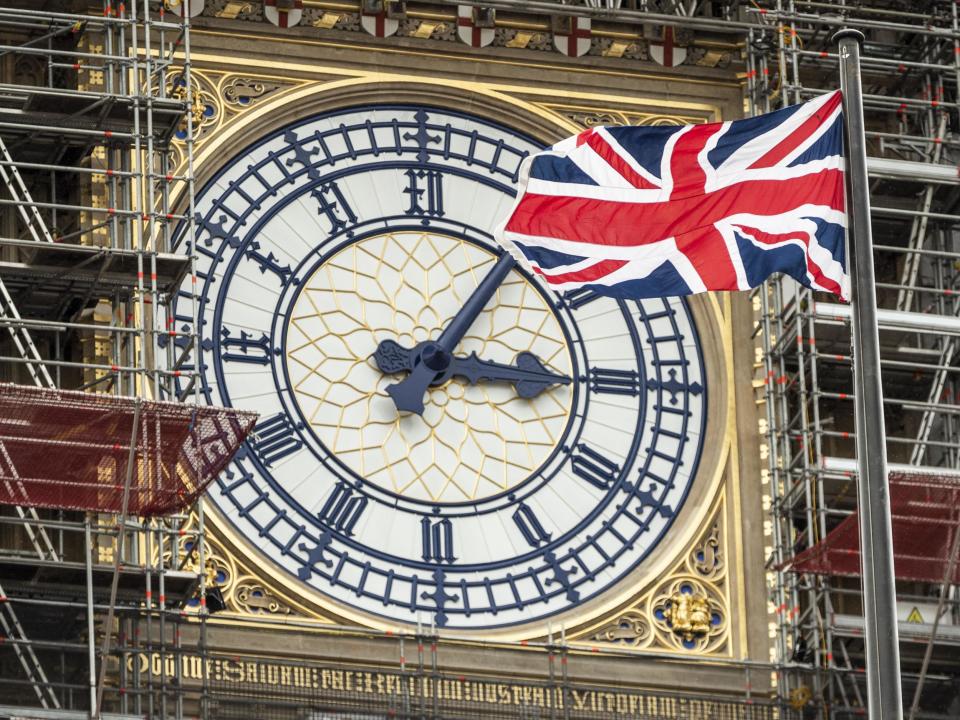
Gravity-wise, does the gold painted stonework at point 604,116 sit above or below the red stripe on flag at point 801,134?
above

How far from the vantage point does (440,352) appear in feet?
73.5

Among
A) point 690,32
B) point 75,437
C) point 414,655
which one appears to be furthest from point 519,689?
point 690,32

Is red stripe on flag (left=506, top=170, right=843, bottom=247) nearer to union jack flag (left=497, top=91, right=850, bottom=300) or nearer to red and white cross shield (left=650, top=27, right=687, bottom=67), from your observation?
union jack flag (left=497, top=91, right=850, bottom=300)

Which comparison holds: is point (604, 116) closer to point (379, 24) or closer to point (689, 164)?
point (379, 24)

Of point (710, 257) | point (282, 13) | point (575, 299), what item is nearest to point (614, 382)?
point (575, 299)

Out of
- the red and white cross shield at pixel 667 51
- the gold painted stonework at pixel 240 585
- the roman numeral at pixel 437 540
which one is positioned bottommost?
the gold painted stonework at pixel 240 585

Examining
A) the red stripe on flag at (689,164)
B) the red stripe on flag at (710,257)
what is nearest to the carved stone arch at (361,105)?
the red stripe on flag at (689,164)

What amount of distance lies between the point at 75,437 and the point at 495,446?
331cm

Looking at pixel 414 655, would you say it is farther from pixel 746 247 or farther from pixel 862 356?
pixel 862 356

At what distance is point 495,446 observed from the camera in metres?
22.5

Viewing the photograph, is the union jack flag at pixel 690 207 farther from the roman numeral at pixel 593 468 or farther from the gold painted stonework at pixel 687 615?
the gold painted stonework at pixel 687 615

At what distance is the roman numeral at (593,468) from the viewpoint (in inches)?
Answer: 888

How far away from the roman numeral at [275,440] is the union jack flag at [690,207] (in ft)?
12.1

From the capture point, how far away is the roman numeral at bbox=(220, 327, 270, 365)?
22.2m
